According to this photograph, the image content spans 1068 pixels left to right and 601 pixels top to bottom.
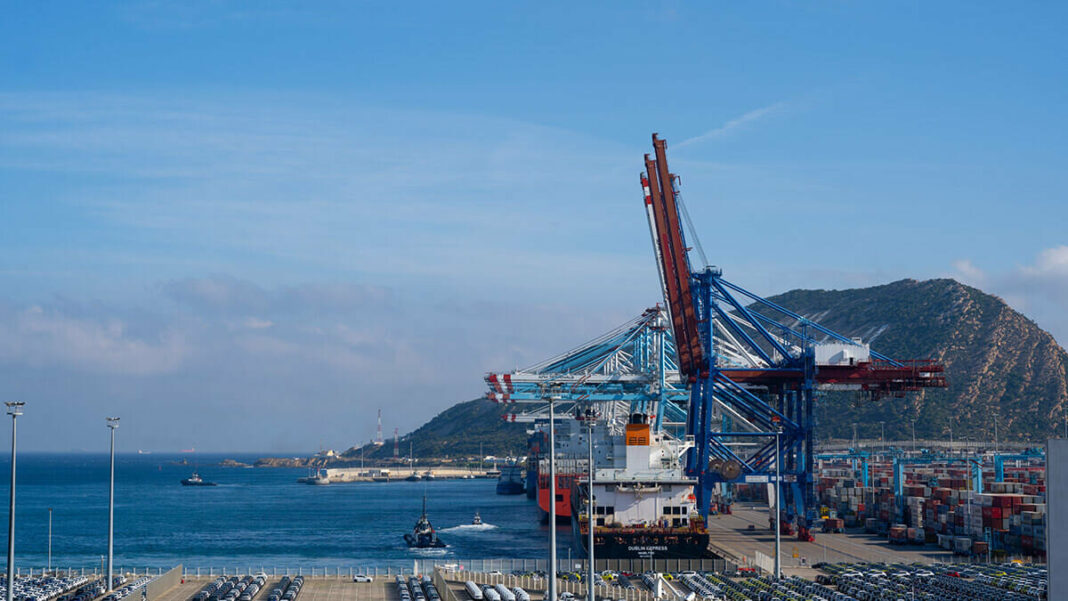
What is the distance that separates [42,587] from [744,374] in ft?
170

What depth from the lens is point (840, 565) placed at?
64.6 meters

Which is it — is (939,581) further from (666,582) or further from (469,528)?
(469,528)

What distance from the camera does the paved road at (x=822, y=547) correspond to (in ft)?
240

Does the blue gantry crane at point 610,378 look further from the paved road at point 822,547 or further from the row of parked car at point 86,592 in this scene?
the row of parked car at point 86,592

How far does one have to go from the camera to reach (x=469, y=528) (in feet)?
374

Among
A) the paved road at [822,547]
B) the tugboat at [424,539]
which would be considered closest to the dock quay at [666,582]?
the paved road at [822,547]

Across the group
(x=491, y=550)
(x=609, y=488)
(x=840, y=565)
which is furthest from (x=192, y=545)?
(x=840, y=565)

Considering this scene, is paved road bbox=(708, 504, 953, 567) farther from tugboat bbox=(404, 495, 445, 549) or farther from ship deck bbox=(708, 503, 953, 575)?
tugboat bbox=(404, 495, 445, 549)

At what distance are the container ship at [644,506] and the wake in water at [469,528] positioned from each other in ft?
96.5

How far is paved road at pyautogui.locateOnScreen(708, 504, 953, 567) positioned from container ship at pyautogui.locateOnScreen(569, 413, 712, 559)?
430cm

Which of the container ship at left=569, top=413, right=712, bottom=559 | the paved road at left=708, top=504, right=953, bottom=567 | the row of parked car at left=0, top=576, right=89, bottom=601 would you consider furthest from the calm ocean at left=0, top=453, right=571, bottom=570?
the row of parked car at left=0, top=576, right=89, bottom=601

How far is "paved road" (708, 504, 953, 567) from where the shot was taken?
73.1m

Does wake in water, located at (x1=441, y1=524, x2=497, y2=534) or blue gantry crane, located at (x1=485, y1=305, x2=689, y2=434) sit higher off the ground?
blue gantry crane, located at (x1=485, y1=305, x2=689, y2=434)

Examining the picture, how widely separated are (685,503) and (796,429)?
1725 cm
